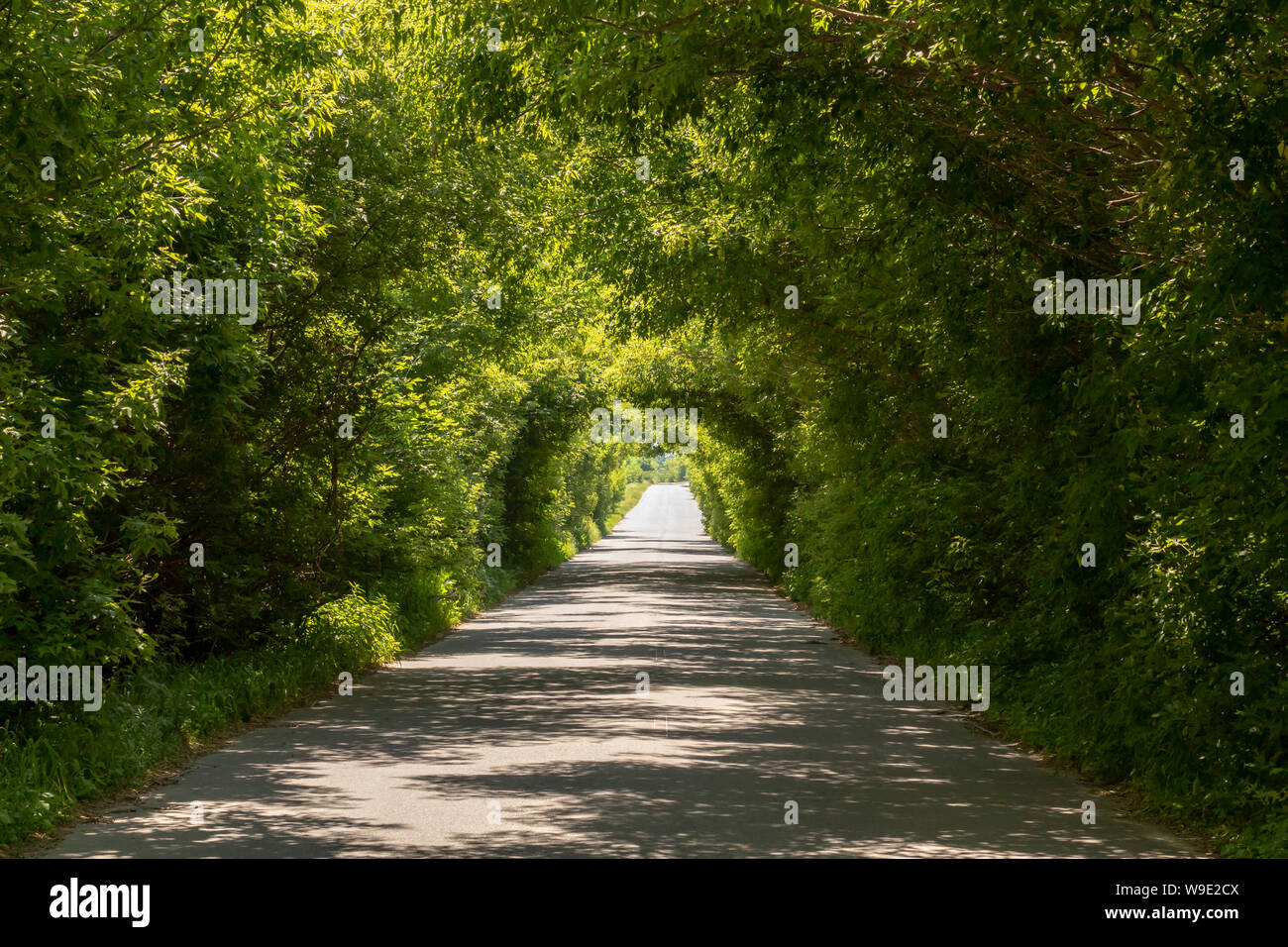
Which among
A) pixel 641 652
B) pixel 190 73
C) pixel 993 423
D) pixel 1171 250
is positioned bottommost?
pixel 641 652

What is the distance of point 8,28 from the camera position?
8.10 meters

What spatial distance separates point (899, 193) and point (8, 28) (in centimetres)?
655

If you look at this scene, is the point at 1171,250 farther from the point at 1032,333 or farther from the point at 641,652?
the point at 641,652
